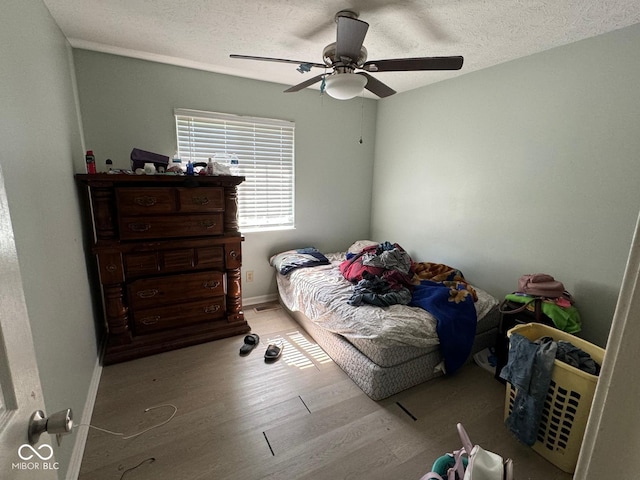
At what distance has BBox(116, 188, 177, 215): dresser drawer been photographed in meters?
2.16

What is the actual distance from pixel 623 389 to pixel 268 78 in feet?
10.8

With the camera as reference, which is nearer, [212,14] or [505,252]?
[212,14]

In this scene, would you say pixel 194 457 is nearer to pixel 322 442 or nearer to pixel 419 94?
pixel 322 442

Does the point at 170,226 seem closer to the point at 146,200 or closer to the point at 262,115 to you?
the point at 146,200

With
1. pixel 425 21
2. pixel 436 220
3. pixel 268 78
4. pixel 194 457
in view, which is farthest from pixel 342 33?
pixel 194 457

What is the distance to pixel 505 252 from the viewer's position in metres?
2.53

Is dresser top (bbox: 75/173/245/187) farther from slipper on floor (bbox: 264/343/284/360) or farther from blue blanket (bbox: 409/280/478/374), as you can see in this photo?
blue blanket (bbox: 409/280/478/374)

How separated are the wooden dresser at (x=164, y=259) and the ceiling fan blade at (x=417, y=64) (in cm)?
136

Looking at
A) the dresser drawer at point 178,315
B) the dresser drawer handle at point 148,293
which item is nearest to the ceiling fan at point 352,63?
the dresser drawer handle at point 148,293

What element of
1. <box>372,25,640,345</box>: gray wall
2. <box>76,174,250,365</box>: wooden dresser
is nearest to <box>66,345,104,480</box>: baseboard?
<box>76,174,250,365</box>: wooden dresser

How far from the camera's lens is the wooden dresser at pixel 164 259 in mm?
2172

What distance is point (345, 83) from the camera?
173 centimetres

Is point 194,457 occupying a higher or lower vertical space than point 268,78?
lower

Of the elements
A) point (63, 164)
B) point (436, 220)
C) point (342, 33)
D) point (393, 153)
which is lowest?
point (436, 220)
